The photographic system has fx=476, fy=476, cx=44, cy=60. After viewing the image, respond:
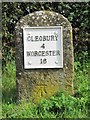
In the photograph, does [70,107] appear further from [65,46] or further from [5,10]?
[5,10]

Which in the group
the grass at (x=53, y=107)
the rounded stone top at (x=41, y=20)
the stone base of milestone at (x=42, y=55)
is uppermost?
the rounded stone top at (x=41, y=20)

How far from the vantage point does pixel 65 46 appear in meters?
6.30

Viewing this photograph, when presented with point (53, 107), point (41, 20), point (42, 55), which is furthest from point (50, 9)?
point (53, 107)

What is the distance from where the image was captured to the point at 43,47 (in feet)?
20.6

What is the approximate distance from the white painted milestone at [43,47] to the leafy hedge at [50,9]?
2445mm

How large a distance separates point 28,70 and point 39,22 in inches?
25.6

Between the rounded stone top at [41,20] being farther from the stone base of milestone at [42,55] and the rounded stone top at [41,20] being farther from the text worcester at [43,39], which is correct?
the text worcester at [43,39]

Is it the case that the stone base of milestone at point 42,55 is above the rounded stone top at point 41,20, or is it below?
below

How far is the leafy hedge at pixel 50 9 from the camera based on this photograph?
8787 millimetres

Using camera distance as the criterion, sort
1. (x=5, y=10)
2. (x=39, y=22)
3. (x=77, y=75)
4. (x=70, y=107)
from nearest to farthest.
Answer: (x=70, y=107) → (x=39, y=22) → (x=77, y=75) → (x=5, y=10)

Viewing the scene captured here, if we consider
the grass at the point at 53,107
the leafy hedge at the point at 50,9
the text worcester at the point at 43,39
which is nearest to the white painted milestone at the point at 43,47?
the text worcester at the point at 43,39

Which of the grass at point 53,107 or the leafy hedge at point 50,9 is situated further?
the leafy hedge at point 50,9

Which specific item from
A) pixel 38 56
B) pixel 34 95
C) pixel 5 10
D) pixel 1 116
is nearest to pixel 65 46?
pixel 38 56

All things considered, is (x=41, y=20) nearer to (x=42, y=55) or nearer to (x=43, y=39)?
(x=43, y=39)
